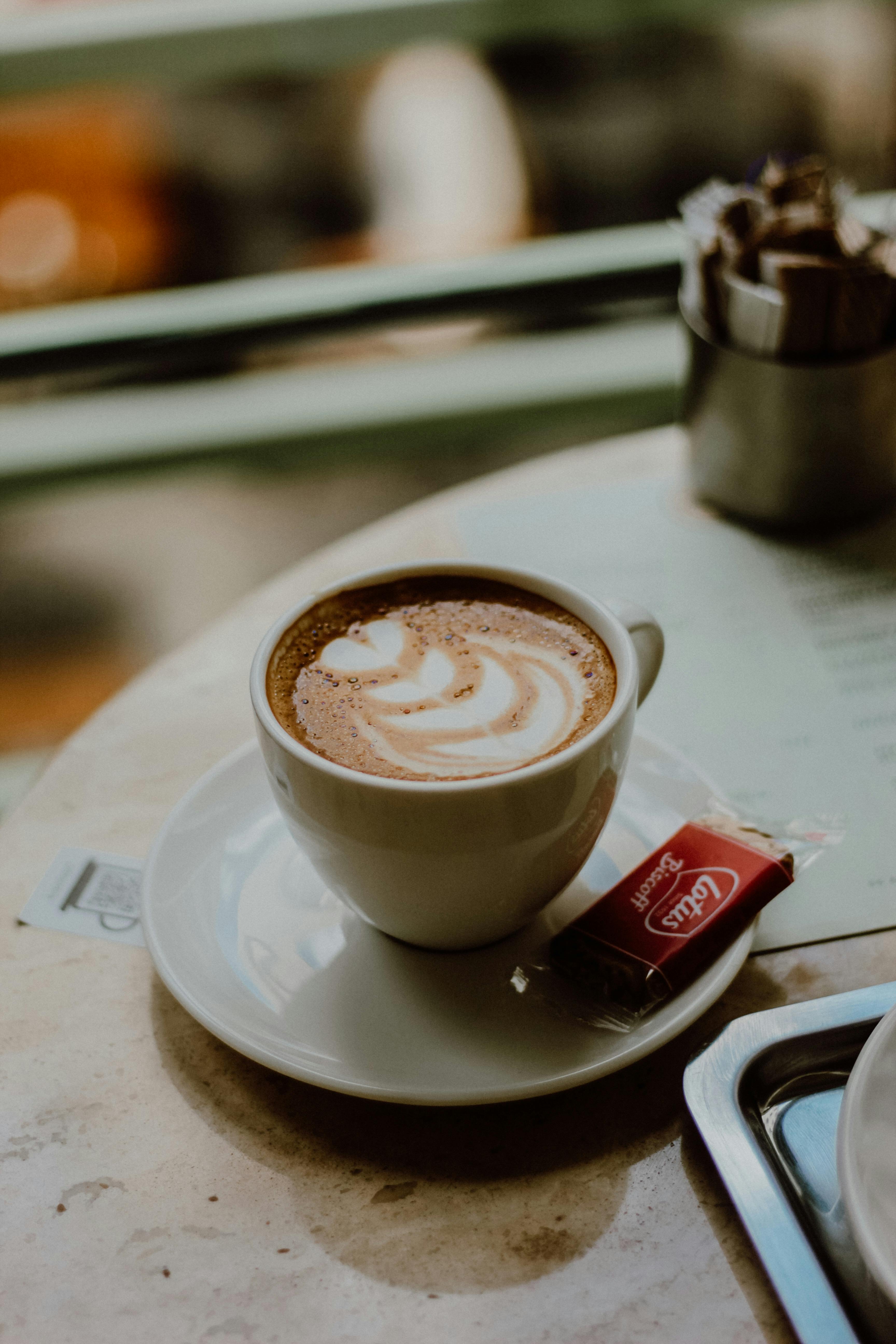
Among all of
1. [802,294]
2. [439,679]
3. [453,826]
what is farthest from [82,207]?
[453,826]

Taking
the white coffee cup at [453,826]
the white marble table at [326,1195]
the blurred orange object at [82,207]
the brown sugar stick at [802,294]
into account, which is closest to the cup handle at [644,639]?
the white coffee cup at [453,826]

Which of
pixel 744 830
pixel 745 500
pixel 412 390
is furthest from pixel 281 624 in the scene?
pixel 412 390

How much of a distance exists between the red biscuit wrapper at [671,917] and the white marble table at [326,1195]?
0.04 meters

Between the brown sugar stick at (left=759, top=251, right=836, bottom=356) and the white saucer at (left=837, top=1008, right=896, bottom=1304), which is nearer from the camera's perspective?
the white saucer at (left=837, top=1008, right=896, bottom=1304)

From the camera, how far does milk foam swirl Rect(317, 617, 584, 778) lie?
0.55 meters

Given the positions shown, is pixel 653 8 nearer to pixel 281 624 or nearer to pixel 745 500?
pixel 745 500

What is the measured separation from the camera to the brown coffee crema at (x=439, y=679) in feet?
1.82

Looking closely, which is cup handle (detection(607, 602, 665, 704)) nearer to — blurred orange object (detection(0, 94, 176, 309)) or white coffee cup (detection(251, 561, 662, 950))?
white coffee cup (detection(251, 561, 662, 950))

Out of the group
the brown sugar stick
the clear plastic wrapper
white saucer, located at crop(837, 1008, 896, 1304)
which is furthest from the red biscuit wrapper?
the brown sugar stick

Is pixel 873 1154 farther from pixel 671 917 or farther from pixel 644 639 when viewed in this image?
pixel 644 639

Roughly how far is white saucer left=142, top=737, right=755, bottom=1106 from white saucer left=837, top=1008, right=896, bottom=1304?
10cm

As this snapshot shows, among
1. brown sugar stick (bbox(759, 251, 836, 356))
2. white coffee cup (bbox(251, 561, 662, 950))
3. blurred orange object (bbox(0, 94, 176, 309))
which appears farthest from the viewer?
blurred orange object (bbox(0, 94, 176, 309))

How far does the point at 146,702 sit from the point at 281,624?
0.78ft

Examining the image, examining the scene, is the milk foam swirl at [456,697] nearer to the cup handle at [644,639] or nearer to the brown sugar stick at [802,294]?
the cup handle at [644,639]
